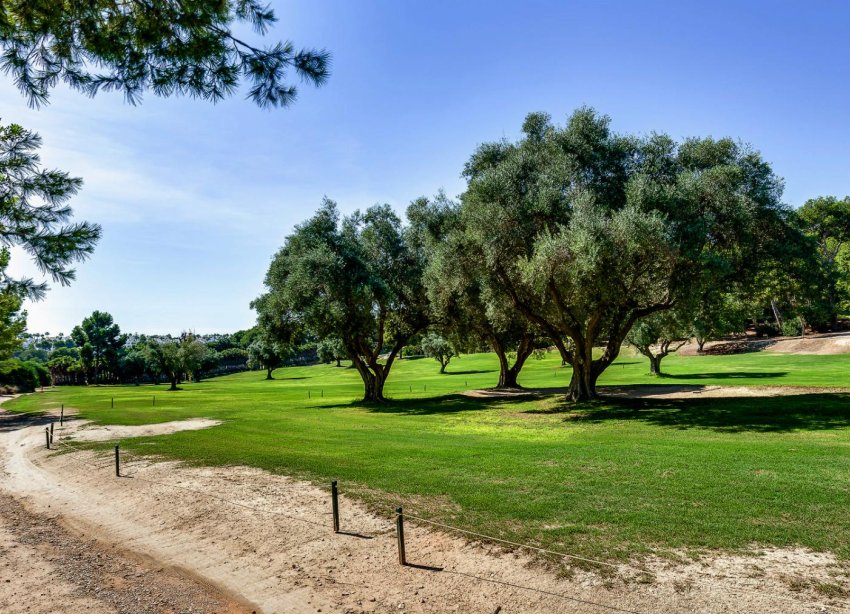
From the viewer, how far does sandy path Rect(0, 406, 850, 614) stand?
7473 millimetres

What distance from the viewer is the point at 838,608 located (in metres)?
6.75

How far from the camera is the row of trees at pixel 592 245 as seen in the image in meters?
24.3

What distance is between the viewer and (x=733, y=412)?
84.9ft

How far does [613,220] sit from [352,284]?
19.7m

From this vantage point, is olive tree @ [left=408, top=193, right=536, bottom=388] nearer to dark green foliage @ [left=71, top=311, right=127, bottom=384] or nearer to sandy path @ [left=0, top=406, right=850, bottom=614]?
sandy path @ [left=0, top=406, right=850, bottom=614]

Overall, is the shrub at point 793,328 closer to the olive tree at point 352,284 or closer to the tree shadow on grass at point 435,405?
the tree shadow on grass at point 435,405

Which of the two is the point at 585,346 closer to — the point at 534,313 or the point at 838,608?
the point at 534,313

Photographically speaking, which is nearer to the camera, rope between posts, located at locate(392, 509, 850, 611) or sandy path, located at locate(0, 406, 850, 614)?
rope between posts, located at locate(392, 509, 850, 611)

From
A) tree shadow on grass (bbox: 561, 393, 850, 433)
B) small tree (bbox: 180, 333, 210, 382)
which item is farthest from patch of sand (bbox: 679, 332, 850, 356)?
small tree (bbox: 180, 333, 210, 382)

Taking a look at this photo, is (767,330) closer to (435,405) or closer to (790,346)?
(790,346)

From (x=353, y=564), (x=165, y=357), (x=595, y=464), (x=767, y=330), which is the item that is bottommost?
(x=595, y=464)

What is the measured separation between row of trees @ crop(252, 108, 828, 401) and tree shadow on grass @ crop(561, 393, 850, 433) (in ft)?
13.3

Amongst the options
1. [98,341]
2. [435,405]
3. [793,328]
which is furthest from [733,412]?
[98,341]

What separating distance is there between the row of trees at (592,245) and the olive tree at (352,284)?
17 centimetres
